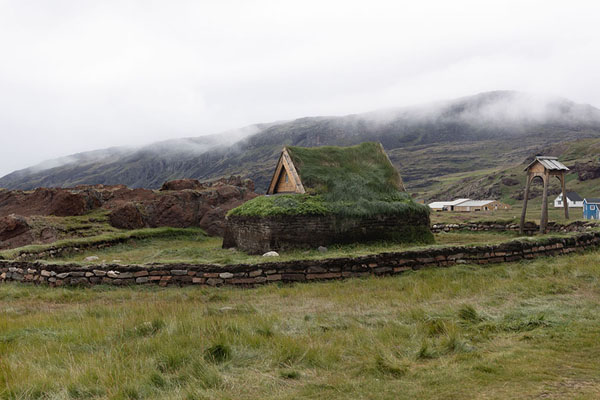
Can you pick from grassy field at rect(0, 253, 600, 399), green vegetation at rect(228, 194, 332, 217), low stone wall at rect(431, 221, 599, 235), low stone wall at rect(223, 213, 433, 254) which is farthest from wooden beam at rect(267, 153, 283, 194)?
low stone wall at rect(431, 221, 599, 235)

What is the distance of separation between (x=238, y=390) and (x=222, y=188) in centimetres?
2351

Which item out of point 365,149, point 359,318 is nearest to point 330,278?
point 359,318

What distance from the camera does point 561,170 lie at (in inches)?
689

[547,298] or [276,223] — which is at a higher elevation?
[276,223]

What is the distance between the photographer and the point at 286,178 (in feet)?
56.2

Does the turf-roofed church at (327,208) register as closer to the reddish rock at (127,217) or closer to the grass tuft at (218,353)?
the reddish rock at (127,217)

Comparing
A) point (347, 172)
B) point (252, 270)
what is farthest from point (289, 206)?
point (252, 270)

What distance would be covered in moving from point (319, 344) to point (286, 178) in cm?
1278

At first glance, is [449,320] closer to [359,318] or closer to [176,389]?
[359,318]

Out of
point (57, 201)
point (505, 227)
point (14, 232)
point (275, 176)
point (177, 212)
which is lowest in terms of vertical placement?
point (505, 227)

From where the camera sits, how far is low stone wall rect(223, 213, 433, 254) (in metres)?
13.7

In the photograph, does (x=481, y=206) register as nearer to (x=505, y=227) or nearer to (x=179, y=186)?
(x=505, y=227)

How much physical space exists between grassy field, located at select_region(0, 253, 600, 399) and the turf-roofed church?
18.5 feet

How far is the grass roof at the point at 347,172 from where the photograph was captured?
50.4ft
